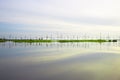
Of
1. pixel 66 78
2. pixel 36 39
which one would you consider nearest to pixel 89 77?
pixel 66 78

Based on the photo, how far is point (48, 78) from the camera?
9914 mm

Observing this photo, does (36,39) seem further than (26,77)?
Yes

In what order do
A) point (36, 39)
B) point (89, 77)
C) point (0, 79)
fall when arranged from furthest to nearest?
point (36, 39), point (89, 77), point (0, 79)

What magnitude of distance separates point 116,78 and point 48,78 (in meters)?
3.22

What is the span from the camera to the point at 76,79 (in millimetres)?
9719

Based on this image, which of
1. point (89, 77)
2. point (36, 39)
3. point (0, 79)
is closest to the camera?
point (0, 79)

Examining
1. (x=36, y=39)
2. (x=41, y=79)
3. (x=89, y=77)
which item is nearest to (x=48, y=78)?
(x=41, y=79)

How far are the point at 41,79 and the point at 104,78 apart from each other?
9.64ft

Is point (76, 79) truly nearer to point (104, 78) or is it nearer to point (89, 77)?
point (89, 77)

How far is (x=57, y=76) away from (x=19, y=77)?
181 cm

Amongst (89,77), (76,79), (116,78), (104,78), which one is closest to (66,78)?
(76,79)

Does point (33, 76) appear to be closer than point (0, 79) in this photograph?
No

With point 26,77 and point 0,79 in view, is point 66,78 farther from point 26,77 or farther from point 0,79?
point 0,79

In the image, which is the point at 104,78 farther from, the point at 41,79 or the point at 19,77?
the point at 19,77
